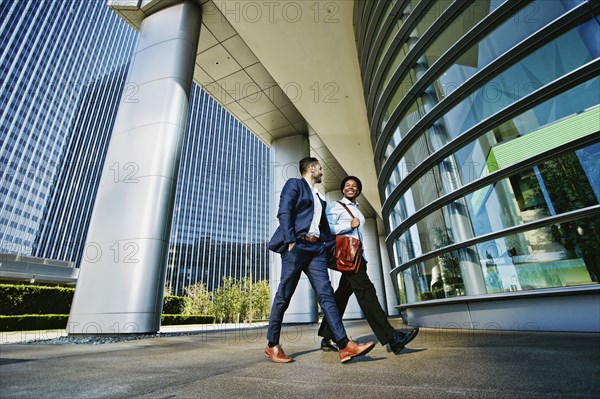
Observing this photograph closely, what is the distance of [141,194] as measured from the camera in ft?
20.1

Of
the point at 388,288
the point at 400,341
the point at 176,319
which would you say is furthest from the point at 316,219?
the point at 388,288

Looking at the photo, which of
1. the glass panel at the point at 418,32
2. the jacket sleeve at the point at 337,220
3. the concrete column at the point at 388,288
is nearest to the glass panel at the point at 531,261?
the jacket sleeve at the point at 337,220

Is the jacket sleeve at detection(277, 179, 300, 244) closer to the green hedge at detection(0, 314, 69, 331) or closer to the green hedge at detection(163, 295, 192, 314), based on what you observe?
the green hedge at detection(0, 314, 69, 331)

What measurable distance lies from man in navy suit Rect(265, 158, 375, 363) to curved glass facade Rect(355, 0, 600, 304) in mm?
2088

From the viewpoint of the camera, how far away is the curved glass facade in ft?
9.02

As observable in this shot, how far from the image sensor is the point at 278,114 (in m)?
12.1

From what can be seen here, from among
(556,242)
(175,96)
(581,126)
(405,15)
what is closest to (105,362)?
(556,242)

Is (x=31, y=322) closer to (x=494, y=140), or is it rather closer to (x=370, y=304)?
(x=370, y=304)

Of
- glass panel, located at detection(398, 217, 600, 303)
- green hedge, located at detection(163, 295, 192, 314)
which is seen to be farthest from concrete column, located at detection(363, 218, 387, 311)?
glass panel, located at detection(398, 217, 600, 303)

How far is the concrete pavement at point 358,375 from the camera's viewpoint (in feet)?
4.69

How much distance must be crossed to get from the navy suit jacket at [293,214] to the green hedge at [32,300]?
17.7 m

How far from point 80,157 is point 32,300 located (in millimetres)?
89145

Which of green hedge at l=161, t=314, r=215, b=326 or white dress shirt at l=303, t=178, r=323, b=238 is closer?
white dress shirt at l=303, t=178, r=323, b=238

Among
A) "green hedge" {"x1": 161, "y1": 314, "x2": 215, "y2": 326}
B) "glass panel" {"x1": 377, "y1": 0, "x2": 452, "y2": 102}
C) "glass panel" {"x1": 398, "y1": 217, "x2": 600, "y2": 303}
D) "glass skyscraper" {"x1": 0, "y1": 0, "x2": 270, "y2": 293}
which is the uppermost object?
"glass skyscraper" {"x1": 0, "y1": 0, "x2": 270, "y2": 293}
